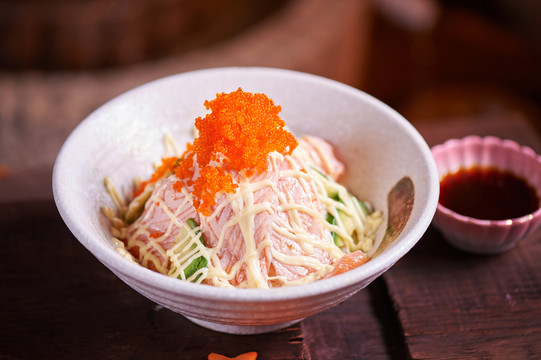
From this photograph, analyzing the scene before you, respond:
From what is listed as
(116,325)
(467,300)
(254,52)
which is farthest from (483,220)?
(254,52)

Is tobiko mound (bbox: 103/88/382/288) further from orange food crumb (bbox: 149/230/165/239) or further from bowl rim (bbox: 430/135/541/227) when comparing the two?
bowl rim (bbox: 430/135/541/227)

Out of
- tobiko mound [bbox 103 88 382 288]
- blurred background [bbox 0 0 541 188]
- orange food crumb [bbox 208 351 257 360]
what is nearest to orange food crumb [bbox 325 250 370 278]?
tobiko mound [bbox 103 88 382 288]

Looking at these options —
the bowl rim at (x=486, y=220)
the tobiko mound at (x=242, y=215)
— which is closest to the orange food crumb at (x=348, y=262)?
the tobiko mound at (x=242, y=215)

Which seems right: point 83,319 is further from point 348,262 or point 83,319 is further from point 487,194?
point 487,194

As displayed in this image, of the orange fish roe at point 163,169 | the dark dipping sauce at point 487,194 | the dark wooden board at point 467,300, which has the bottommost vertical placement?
the dark wooden board at point 467,300

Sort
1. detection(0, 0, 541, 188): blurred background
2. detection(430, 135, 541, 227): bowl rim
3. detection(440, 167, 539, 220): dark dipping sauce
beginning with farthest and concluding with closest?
1. detection(0, 0, 541, 188): blurred background
2. detection(440, 167, 539, 220): dark dipping sauce
3. detection(430, 135, 541, 227): bowl rim

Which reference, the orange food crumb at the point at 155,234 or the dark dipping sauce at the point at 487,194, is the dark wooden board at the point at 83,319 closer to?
the orange food crumb at the point at 155,234
